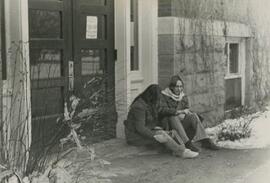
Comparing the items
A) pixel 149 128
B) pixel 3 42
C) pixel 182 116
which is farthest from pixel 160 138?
pixel 3 42

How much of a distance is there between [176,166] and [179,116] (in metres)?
1.12

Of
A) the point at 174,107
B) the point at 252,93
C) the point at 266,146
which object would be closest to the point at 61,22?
the point at 174,107

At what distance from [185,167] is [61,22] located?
248 centimetres

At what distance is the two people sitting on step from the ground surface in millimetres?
165

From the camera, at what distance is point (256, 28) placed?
1316 centimetres

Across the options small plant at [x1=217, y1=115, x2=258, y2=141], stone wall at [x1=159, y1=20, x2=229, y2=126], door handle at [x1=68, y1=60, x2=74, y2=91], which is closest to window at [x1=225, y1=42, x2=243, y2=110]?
stone wall at [x1=159, y1=20, x2=229, y2=126]

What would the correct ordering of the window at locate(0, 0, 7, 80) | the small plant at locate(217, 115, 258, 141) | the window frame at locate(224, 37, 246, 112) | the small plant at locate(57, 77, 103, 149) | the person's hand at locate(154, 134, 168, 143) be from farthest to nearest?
the window frame at locate(224, 37, 246, 112) → the small plant at locate(217, 115, 258, 141) → the person's hand at locate(154, 134, 168, 143) → the window at locate(0, 0, 7, 80) → the small plant at locate(57, 77, 103, 149)

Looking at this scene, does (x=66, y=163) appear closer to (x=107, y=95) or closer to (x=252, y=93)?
(x=107, y=95)

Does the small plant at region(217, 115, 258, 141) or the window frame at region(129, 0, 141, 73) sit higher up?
the window frame at region(129, 0, 141, 73)

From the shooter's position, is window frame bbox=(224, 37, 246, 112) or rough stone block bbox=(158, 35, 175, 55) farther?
window frame bbox=(224, 37, 246, 112)

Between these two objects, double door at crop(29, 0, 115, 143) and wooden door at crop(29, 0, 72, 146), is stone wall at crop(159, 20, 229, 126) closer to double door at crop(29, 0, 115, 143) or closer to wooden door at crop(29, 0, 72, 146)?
double door at crop(29, 0, 115, 143)

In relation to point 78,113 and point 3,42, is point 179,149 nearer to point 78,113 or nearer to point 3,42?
point 78,113

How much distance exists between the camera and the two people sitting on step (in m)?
7.89

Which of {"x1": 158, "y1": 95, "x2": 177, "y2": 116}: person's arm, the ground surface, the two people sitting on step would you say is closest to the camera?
the ground surface
